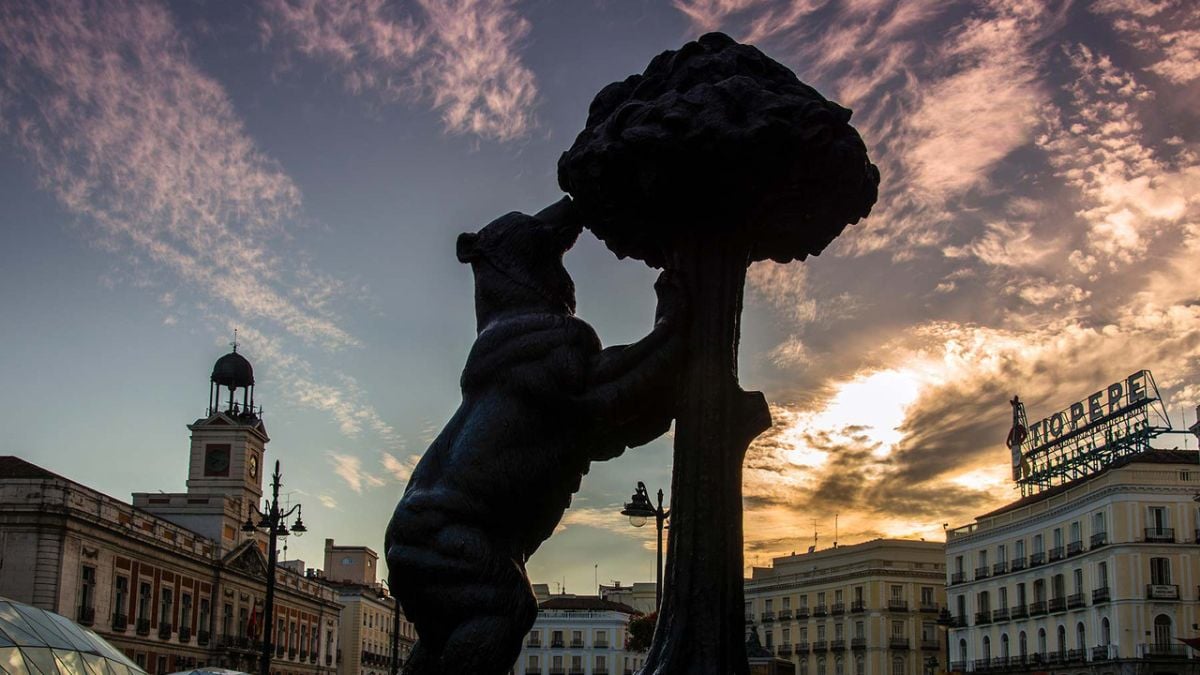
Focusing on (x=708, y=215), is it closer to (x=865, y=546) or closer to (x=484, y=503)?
(x=484, y=503)

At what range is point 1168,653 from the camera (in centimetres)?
4422

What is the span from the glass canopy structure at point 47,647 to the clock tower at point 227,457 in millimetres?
36481

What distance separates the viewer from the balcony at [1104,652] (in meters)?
45.4

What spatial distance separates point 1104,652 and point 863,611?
977 inches

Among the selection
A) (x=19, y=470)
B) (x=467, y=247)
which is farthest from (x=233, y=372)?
(x=467, y=247)

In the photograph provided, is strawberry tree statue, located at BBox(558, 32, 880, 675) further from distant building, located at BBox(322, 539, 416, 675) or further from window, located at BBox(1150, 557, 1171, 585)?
distant building, located at BBox(322, 539, 416, 675)

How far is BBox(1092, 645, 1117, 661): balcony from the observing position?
45.4 metres

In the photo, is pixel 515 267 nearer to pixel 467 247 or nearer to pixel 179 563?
pixel 467 247

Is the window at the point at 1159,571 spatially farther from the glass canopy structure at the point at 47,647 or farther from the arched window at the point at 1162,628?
the glass canopy structure at the point at 47,647

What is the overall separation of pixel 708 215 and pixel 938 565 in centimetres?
7284

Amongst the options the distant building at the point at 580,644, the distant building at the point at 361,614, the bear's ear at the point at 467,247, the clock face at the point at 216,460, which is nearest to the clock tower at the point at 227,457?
the clock face at the point at 216,460

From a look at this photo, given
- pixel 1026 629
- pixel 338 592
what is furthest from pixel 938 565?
pixel 338 592

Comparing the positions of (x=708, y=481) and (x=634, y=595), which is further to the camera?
(x=634, y=595)

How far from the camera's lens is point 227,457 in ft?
212
